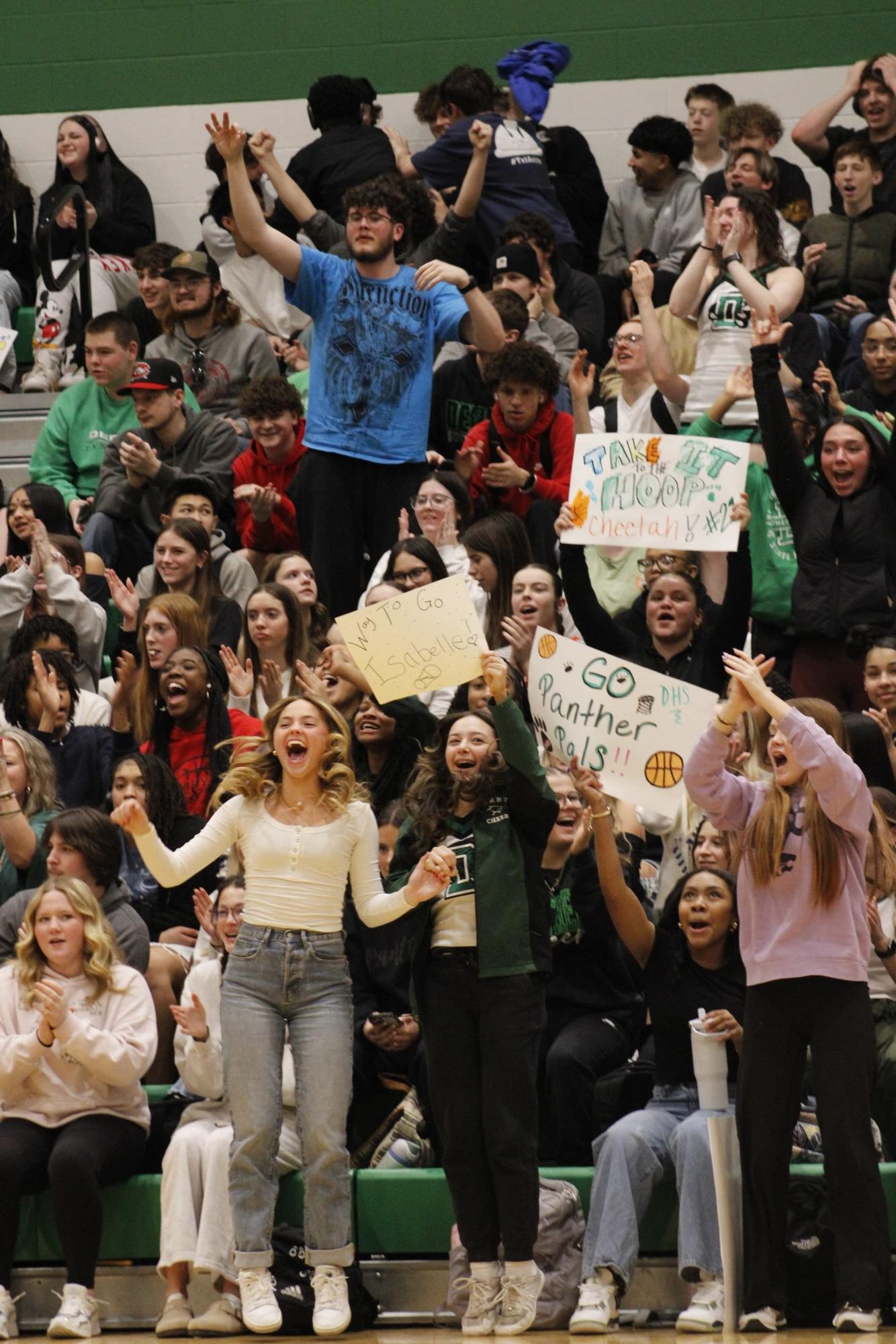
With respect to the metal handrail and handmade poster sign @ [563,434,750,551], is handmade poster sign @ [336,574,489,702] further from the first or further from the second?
the metal handrail

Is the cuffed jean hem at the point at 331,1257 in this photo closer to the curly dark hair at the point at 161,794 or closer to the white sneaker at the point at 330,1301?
the white sneaker at the point at 330,1301

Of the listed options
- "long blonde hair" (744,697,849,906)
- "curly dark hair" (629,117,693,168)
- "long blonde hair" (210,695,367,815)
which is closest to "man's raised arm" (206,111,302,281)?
"long blonde hair" (210,695,367,815)

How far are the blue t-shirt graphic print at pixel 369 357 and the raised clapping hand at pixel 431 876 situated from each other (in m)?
3.02

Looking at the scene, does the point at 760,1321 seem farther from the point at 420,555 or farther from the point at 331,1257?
the point at 420,555

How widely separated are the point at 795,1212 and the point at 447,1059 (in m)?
0.98

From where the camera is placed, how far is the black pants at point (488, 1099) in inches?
202

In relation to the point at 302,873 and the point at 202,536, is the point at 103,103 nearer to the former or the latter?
the point at 202,536

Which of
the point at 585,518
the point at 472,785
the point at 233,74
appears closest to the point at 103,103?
the point at 233,74

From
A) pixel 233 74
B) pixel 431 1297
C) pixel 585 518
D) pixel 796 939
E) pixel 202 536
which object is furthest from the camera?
pixel 233 74

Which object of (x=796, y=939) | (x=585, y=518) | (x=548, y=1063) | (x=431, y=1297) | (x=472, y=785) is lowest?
(x=431, y=1297)

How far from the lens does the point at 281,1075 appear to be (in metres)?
5.29

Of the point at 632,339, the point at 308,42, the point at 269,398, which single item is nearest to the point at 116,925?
the point at 269,398

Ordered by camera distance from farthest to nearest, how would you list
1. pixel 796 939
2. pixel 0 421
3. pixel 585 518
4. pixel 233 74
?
pixel 233 74
pixel 0 421
pixel 585 518
pixel 796 939

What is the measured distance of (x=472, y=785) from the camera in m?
5.45
